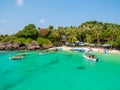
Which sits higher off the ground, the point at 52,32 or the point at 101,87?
the point at 52,32

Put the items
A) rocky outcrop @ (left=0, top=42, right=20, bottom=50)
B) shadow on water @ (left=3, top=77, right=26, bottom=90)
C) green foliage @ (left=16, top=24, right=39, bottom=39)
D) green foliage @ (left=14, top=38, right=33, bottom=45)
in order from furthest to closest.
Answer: green foliage @ (left=16, top=24, right=39, bottom=39) → green foliage @ (left=14, top=38, right=33, bottom=45) → rocky outcrop @ (left=0, top=42, right=20, bottom=50) → shadow on water @ (left=3, top=77, right=26, bottom=90)

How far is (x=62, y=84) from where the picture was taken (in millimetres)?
28109

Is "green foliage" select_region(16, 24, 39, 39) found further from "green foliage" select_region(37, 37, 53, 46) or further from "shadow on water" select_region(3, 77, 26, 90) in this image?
"shadow on water" select_region(3, 77, 26, 90)

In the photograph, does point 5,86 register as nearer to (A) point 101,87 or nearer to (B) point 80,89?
(B) point 80,89

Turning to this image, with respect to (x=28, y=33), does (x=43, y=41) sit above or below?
below

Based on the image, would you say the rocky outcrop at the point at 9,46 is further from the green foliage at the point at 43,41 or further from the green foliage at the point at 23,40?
the green foliage at the point at 43,41

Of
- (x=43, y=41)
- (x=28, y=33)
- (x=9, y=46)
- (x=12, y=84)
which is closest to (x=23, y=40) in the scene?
(x=28, y=33)

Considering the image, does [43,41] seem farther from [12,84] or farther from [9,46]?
[12,84]

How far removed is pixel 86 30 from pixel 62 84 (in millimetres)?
59498

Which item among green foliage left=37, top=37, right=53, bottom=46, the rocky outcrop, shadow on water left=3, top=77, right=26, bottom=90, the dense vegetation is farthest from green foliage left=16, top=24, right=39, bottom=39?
shadow on water left=3, top=77, right=26, bottom=90

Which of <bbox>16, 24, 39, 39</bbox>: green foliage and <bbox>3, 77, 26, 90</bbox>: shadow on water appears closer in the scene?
<bbox>3, 77, 26, 90</bbox>: shadow on water

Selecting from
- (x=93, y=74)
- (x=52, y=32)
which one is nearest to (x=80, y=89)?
(x=93, y=74)

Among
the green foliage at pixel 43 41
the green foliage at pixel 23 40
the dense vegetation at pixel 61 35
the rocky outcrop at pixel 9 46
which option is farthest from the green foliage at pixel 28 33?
the rocky outcrop at pixel 9 46

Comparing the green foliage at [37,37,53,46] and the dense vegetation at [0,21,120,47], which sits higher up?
the dense vegetation at [0,21,120,47]
